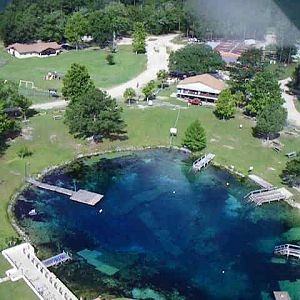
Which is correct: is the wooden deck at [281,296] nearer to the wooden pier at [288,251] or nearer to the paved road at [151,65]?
the wooden pier at [288,251]

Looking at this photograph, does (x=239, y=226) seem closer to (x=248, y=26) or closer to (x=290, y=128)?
(x=290, y=128)

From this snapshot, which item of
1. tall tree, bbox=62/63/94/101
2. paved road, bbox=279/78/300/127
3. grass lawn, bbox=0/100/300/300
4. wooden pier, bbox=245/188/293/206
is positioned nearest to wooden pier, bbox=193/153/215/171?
grass lawn, bbox=0/100/300/300

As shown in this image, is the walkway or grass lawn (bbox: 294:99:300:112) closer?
the walkway

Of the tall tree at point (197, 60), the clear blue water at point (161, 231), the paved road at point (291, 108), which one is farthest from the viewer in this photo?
the tall tree at point (197, 60)

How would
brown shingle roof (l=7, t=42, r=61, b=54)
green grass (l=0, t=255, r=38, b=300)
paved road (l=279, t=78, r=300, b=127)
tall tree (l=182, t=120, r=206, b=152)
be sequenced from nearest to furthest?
green grass (l=0, t=255, r=38, b=300) < tall tree (l=182, t=120, r=206, b=152) < paved road (l=279, t=78, r=300, b=127) < brown shingle roof (l=7, t=42, r=61, b=54)

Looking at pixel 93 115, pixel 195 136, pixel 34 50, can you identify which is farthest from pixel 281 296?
pixel 34 50

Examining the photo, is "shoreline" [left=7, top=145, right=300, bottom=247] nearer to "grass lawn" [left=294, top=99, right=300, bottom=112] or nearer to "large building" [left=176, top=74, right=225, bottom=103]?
"large building" [left=176, top=74, right=225, bottom=103]

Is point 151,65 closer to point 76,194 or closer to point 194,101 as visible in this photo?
point 194,101

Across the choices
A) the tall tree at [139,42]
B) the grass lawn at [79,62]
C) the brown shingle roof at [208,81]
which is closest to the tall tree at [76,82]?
the grass lawn at [79,62]
